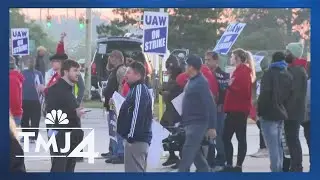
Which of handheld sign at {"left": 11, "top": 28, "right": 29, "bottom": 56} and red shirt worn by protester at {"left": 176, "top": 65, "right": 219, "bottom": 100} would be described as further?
red shirt worn by protester at {"left": 176, "top": 65, "right": 219, "bottom": 100}

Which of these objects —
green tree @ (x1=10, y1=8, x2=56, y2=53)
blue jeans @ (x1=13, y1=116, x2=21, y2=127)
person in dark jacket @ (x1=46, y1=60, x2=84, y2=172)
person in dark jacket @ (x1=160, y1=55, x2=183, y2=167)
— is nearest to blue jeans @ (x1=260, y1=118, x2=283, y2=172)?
person in dark jacket @ (x1=160, y1=55, x2=183, y2=167)

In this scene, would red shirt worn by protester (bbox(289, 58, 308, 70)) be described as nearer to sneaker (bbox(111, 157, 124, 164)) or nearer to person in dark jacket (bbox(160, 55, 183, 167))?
person in dark jacket (bbox(160, 55, 183, 167))

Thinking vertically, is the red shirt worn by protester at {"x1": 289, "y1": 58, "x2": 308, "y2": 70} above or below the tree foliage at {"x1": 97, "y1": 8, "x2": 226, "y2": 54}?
below

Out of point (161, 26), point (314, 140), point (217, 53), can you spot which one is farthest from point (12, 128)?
point (314, 140)

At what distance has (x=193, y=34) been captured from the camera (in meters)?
4.25

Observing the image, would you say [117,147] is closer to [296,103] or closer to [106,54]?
[106,54]

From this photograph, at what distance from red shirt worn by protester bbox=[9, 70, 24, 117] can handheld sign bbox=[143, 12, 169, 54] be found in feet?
2.97

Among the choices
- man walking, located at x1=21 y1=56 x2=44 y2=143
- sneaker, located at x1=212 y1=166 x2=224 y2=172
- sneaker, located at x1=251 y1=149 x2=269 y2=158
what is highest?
man walking, located at x1=21 y1=56 x2=44 y2=143

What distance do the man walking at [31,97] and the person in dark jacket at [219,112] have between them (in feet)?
3.97

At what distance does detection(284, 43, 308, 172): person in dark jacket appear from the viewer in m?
4.28

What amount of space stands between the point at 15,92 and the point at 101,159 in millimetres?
761

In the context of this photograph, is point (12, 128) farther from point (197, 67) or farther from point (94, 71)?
point (197, 67)

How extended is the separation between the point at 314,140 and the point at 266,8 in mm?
998

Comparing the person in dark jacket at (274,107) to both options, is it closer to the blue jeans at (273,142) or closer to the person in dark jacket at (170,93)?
the blue jeans at (273,142)
